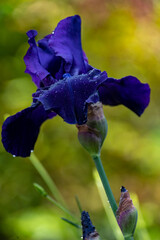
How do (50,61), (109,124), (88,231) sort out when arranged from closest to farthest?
(88,231) → (50,61) → (109,124)

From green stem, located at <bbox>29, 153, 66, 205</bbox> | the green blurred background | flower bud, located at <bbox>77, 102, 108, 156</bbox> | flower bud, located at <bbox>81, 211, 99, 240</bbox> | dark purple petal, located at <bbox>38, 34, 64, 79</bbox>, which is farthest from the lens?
the green blurred background

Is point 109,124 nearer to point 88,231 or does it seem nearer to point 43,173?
point 43,173

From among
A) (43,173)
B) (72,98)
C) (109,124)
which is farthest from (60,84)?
(109,124)

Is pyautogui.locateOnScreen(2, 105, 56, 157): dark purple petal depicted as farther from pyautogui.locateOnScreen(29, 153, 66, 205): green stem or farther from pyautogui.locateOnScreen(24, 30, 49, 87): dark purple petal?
pyautogui.locateOnScreen(29, 153, 66, 205): green stem

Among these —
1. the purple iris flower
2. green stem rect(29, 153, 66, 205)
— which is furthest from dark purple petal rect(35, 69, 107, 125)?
green stem rect(29, 153, 66, 205)

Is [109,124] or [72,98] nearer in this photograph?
[72,98]

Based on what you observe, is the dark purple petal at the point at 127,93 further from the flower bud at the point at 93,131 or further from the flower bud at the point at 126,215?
the flower bud at the point at 126,215

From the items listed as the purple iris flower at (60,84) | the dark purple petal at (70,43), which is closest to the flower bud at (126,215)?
the purple iris flower at (60,84)
